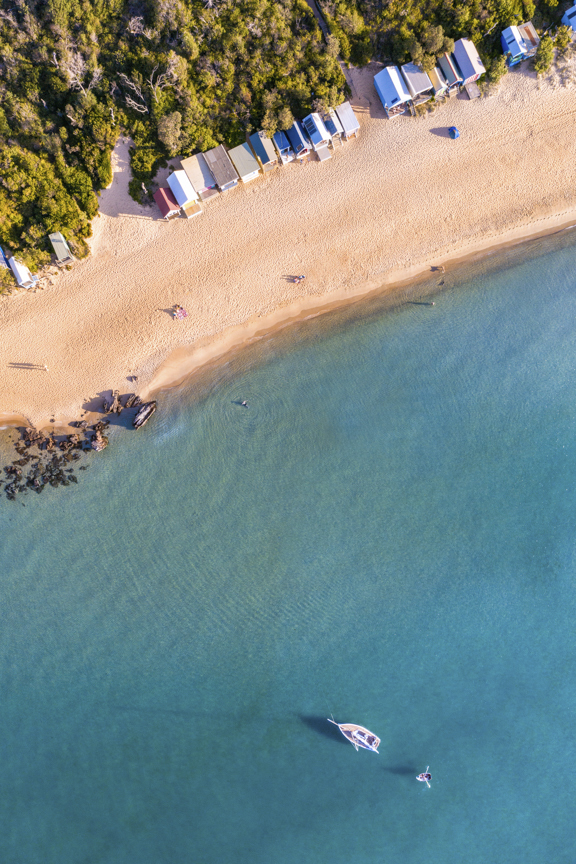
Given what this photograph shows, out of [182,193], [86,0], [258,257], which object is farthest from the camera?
[258,257]

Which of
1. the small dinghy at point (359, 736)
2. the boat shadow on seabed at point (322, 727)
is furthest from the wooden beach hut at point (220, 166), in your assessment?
the small dinghy at point (359, 736)

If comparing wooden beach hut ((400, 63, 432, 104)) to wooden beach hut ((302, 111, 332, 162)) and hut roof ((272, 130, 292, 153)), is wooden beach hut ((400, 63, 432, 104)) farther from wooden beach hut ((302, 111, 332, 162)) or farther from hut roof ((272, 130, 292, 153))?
hut roof ((272, 130, 292, 153))

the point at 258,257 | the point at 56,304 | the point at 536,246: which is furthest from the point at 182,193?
the point at 536,246

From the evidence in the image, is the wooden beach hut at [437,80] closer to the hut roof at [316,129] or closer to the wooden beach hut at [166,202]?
the hut roof at [316,129]

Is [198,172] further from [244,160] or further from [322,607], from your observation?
[322,607]

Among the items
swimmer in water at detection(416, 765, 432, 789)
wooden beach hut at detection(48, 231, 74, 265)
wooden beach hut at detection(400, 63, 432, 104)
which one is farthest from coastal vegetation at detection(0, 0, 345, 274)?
swimmer in water at detection(416, 765, 432, 789)

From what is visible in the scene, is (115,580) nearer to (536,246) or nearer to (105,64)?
(105,64)
